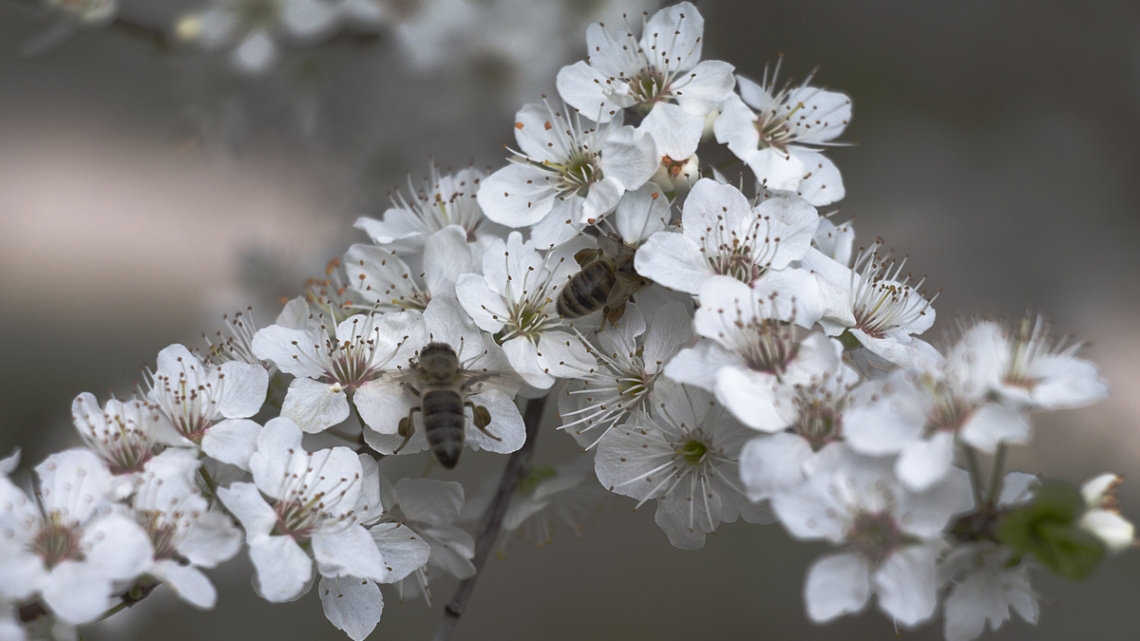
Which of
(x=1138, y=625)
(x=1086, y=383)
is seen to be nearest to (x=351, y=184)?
(x=1086, y=383)

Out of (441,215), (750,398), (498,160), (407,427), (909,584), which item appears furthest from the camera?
(498,160)

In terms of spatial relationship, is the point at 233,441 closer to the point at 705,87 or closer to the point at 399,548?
the point at 399,548

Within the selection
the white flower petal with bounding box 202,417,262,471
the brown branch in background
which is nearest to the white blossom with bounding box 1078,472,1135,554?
the brown branch in background

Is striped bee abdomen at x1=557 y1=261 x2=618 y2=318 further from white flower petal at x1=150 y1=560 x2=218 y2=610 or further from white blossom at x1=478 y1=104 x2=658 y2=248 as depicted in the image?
white flower petal at x1=150 y1=560 x2=218 y2=610

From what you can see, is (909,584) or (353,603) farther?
(353,603)

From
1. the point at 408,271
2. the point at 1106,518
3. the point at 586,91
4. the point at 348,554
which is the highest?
the point at 586,91

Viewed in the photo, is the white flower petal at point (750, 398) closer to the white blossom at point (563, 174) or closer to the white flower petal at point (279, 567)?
the white blossom at point (563, 174)

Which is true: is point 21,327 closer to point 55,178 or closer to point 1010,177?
point 55,178

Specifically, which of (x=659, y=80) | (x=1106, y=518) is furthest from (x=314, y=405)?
(x=1106, y=518)
